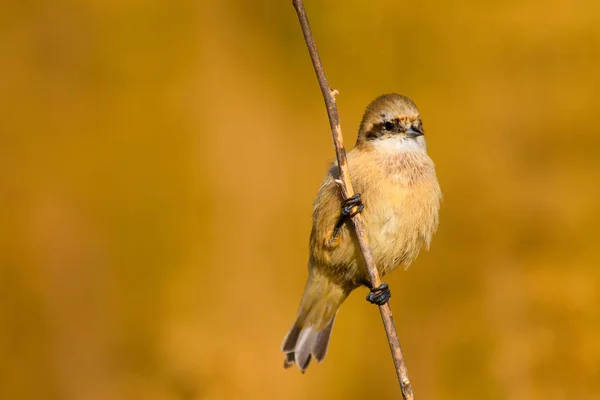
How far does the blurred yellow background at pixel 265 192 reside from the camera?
19.0 feet

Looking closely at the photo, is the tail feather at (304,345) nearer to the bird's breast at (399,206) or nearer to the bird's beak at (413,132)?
the bird's breast at (399,206)

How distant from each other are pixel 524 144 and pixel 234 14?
8.39 ft

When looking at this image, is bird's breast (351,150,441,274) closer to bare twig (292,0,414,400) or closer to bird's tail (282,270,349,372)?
bare twig (292,0,414,400)

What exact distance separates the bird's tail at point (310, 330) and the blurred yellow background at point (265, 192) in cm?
112

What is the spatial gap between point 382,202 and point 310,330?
1105 millimetres

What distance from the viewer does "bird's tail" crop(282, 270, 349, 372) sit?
4.62 m

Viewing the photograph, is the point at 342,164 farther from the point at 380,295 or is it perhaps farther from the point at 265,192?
the point at 265,192

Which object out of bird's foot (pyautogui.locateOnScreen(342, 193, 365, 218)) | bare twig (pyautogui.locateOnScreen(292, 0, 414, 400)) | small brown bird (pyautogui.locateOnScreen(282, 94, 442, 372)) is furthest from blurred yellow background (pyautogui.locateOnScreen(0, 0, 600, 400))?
bare twig (pyautogui.locateOnScreen(292, 0, 414, 400))

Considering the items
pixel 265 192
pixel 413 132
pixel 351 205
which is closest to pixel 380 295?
pixel 351 205

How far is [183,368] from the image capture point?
5.45m

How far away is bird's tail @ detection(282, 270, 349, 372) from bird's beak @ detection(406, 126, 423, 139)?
1.03 meters

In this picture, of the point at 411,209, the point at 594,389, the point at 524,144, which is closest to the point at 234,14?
the point at 524,144

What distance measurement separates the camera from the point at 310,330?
15.4 ft

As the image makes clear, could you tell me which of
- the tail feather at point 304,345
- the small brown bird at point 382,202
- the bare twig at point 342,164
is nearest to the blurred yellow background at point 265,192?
the tail feather at point 304,345
